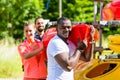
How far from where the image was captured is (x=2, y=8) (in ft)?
89.8

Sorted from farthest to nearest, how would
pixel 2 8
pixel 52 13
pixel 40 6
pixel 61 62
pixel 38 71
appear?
pixel 52 13
pixel 40 6
pixel 2 8
pixel 38 71
pixel 61 62

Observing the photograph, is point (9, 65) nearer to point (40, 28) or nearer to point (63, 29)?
point (40, 28)

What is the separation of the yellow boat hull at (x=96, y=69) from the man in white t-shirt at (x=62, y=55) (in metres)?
0.74

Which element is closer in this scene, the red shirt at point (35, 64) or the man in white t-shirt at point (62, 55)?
the man in white t-shirt at point (62, 55)

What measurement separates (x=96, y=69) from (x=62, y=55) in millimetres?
1395

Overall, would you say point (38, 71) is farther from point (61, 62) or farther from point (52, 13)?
point (52, 13)

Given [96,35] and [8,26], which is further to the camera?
[8,26]

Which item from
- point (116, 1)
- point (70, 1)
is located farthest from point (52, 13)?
point (116, 1)

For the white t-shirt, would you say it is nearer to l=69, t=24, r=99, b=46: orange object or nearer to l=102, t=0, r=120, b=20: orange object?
l=69, t=24, r=99, b=46: orange object

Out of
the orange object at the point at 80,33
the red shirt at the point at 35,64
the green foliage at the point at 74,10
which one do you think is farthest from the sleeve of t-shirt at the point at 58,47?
the green foliage at the point at 74,10

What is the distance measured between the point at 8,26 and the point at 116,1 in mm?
21109

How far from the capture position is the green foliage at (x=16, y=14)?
2756 centimetres

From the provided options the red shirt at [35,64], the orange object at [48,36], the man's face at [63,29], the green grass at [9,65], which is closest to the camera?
the man's face at [63,29]

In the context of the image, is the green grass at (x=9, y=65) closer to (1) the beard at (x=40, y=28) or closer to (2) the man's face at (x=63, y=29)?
(1) the beard at (x=40, y=28)
